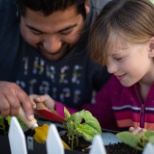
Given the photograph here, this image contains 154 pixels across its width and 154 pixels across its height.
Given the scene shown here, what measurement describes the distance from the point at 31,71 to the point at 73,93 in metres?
0.24

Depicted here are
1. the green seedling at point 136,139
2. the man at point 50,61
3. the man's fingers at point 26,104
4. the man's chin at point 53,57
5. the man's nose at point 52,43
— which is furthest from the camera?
the man's chin at point 53,57

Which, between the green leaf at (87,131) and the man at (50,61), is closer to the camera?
the green leaf at (87,131)

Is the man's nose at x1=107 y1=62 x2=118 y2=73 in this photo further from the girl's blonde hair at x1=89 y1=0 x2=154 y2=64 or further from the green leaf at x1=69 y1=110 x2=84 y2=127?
the green leaf at x1=69 y1=110 x2=84 y2=127

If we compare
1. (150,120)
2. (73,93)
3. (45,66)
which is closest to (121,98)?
(150,120)

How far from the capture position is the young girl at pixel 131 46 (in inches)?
60.4

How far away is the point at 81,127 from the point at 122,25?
42 centimetres

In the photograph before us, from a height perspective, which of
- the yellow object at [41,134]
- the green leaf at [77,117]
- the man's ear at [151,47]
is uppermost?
the man's ear at [151,47]

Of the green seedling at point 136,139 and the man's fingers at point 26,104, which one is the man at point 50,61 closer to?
the man's fingers at point 26,104

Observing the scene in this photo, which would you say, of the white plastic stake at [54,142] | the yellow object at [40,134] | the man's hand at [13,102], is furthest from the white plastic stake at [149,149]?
the man's hand at [13,102]

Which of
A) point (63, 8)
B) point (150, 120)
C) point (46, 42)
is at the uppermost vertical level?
point (63, 8)

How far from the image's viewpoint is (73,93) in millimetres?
2020

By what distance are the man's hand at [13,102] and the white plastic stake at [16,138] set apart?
15cm

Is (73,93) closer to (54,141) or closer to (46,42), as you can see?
(46,42)

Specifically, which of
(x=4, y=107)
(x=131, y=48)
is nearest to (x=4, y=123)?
(x=4, y=107)
